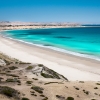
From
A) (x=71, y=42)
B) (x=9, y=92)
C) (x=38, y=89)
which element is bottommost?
(x=71, y=42)

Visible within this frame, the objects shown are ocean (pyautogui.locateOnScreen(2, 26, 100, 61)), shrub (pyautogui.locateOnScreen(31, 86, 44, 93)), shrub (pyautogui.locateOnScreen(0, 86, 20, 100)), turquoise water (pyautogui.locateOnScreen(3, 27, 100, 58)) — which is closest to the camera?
shrub (pyautogui.locateOnScreen(0, 86, 20, 100))

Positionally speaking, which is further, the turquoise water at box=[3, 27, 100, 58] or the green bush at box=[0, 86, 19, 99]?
the turquoise water at box=[3, 27, 100, 58]

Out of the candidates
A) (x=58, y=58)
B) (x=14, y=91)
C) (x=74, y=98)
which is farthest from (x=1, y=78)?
(x=58, y=58)

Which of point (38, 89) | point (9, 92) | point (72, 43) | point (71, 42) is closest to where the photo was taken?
point (9, 92)

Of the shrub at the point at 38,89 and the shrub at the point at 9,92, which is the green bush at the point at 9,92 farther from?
the shrub at the point at 38,89

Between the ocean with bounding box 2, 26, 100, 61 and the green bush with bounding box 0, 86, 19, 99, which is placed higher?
the green bush with bounding box 0, 86, 19, 99

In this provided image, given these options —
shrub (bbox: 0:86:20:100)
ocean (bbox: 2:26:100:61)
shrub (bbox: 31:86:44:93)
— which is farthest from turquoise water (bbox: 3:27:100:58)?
shrub (bbox: 0:86:20:100)

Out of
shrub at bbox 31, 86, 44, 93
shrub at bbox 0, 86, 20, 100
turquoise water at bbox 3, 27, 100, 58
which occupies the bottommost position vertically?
turquoise water at bbox 3, 27, 100, 58

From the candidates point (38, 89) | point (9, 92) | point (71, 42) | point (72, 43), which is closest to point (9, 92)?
point (9, 92)

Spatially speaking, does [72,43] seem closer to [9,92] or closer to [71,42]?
[71,42]

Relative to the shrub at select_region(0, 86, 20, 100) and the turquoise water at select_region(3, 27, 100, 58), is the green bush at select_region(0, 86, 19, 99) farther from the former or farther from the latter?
the turquoise water at select_region(3, 27, 100, 58)

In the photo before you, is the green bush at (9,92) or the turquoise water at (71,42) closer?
the green bush at (9,92)

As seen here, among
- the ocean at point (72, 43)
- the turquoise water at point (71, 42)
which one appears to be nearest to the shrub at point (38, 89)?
the ocean at point (72, 43)

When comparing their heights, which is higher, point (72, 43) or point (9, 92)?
point (9, 92)
